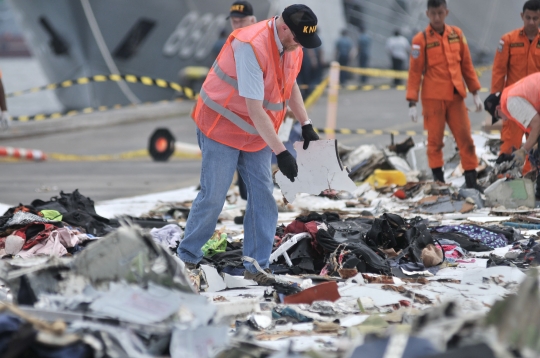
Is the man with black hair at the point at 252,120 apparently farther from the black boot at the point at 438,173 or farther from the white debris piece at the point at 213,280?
the black boot at the point at 438,173

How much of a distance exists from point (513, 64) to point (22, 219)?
5.18 m

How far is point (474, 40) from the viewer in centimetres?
2898

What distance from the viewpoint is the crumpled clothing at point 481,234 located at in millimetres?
6012

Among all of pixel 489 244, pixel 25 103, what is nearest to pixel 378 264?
pixel 489 244

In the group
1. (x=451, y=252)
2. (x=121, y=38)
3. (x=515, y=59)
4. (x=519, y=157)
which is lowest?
(x=121, y=38)

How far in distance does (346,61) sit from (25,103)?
16925mm

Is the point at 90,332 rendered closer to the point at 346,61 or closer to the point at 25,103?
the point at 346,61

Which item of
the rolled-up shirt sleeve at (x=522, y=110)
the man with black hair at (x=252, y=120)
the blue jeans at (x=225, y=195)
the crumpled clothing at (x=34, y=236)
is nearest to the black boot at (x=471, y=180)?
the rolled-up shirt sleeve at (x=522, y=110)

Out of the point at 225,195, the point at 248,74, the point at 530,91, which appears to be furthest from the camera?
the point at 530,91

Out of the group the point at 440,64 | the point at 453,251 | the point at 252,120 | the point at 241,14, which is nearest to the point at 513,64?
the point at 440,64

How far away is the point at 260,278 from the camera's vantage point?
5.09m

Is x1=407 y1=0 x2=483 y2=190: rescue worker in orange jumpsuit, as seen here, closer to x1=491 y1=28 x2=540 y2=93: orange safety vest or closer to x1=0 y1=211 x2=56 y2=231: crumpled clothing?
x1=491 y1=28 x2=540 y2=93: orange safety vest

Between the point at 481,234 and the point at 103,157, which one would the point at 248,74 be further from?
the point at 103,157

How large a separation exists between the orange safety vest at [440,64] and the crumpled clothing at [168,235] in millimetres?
3309
